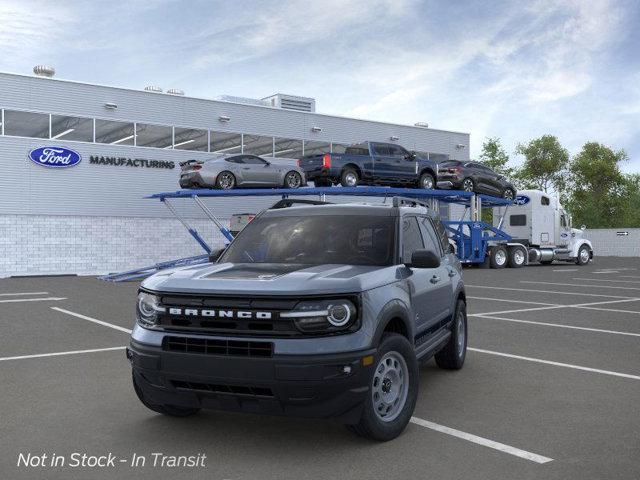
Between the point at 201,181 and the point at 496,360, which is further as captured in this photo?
the point at 201,181

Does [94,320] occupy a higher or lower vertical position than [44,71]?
lower

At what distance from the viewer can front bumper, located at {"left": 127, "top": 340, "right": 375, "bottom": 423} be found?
4.25 metres

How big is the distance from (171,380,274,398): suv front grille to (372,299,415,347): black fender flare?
0.80 m

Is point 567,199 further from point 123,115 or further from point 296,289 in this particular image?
point 296,289

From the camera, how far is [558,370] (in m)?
7.25

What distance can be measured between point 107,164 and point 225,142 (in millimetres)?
5804

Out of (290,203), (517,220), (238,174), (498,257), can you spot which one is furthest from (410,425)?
(517,220)

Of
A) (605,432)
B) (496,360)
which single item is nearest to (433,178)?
(496,360)

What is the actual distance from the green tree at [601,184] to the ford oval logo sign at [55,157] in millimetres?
58419

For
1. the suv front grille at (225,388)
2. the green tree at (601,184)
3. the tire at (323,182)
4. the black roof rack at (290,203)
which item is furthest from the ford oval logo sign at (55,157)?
the green tree at (601,184)

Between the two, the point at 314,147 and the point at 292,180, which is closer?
the point at 292,180

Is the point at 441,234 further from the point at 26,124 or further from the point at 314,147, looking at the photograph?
the point at 314,147

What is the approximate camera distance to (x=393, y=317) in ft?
16.1

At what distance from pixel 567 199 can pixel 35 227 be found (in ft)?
212
